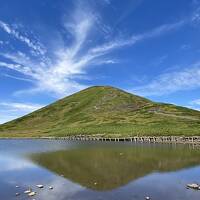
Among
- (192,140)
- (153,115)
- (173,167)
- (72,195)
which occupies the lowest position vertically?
(72,195)

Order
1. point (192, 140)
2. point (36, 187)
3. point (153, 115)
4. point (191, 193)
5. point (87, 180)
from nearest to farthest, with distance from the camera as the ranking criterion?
1. point (191, 193)
2. point (36, 187)
3. point (87, 180)
4. point (192, 140)
5. point (153, 115)

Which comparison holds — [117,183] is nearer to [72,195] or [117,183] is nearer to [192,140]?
[72,195]

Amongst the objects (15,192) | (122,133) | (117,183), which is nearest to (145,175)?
(117,183)

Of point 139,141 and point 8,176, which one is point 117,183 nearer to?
point 8,176

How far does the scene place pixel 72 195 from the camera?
31953 millimetres

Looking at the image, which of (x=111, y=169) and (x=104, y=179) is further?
(x=111, y=169)

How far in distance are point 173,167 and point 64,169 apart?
17181 millimetres

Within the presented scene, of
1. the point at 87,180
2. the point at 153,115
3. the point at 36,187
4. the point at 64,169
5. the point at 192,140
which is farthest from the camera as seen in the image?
the point at 153,115

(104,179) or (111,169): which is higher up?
(111,169)

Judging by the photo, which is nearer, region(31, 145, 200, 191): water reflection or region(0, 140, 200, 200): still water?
region(0, 140, 200, 200): still water

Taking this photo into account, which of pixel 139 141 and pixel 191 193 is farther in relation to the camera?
pixel 139 141

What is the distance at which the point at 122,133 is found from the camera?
133 meters

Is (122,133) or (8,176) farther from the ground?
(122,133)

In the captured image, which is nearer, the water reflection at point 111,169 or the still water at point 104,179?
the still water at point 104,179
